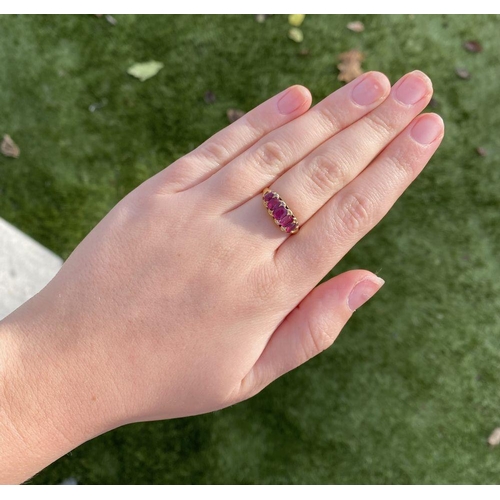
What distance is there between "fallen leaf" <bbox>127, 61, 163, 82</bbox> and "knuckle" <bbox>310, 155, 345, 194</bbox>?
1.91 m

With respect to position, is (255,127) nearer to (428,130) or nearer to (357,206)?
(357,206)

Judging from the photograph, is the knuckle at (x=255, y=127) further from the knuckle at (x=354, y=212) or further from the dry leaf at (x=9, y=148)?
the dry leaf at (x=9, y=148)

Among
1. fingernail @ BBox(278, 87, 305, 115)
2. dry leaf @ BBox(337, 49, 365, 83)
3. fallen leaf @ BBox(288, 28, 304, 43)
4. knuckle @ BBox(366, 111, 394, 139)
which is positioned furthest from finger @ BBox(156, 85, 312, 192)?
fallen leaf @ BBox(288, 28, 304, 43)

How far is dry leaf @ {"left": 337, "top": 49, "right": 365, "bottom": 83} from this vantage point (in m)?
3.52

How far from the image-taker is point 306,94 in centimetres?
238

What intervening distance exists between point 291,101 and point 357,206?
644 mm

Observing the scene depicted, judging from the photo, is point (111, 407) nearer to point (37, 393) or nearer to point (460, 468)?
point (37, 393)

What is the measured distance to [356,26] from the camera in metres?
3.57

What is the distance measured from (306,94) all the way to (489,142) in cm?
182

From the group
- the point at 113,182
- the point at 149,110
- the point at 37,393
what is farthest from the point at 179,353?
the point at 149,110

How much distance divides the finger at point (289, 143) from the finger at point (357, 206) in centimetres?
25

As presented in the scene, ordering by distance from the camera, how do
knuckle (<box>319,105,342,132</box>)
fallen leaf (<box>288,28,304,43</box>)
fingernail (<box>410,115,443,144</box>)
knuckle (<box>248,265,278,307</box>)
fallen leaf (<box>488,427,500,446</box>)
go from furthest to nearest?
fallen leaf (<box>288,28,304,43</box>)
fallen leaf (<box>488,427,500,446</box>)
knuckle (<box>319,105,342,132</box>)
fingernail (<box>410,115,443,144</box>)
knuckle (<box>248,265,278,307</box>)

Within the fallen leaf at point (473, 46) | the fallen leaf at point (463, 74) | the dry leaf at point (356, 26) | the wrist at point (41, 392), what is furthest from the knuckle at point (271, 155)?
the fallen leaf at point (473, 46)

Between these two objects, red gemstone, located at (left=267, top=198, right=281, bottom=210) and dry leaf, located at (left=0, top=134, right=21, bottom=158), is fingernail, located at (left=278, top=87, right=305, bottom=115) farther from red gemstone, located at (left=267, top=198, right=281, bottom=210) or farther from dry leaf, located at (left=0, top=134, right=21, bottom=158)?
dry leaf, located at (left=0, top=134, right=21, bottom=158)
